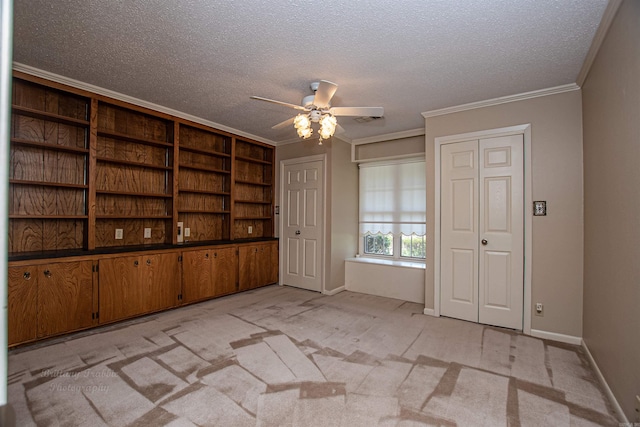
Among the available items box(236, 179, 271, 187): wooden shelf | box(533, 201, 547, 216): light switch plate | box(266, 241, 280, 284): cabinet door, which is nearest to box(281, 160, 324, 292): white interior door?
box(266, 241, 280, 284): cabinet door

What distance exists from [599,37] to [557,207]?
147 cm

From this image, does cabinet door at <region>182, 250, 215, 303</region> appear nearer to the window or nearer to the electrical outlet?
the electrical outlet

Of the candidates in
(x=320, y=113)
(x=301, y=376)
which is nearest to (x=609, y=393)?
(x=301, y=376)

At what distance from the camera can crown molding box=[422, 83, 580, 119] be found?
2.94 m

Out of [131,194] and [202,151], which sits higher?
[202,151]

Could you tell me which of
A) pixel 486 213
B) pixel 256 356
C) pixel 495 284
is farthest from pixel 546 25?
pixel 256 356

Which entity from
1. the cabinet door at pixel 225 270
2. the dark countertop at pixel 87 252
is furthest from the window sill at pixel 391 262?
the dark countertop at pixel 87 252

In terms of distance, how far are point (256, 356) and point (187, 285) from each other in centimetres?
171

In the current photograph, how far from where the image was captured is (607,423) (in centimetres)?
181

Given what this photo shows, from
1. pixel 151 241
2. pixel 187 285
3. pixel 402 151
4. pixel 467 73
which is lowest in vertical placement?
pixel 187 285

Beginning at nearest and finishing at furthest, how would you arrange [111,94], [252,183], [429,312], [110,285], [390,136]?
[110,285] < [111,94] < [429,312] < [390,136] < [252,183]

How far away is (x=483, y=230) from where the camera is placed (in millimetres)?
3385

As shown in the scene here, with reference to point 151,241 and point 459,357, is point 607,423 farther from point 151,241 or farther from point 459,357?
point 151,241

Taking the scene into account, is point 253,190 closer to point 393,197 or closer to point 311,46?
point 393,197
